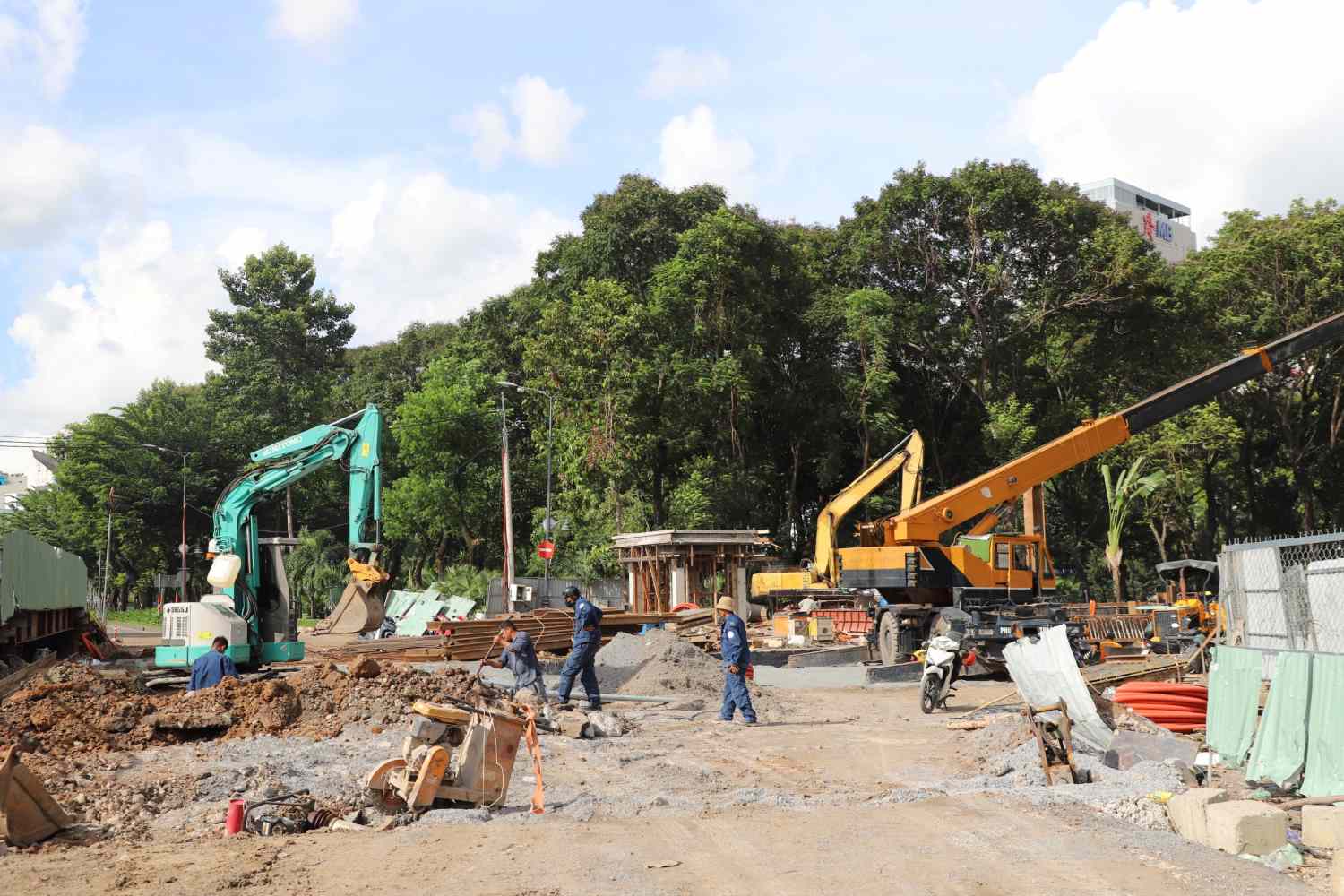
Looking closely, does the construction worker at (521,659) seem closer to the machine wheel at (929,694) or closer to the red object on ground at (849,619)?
the machine wheel at (929,694)

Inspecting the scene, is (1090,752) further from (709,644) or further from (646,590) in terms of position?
(646,590)

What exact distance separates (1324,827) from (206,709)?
11.3 metres

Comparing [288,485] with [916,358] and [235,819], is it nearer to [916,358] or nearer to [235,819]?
[235,819]

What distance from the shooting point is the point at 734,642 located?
14453mm

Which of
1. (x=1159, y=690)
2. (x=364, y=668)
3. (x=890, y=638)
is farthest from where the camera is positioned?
(x=890, y=638)

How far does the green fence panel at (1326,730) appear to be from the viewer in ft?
28.1

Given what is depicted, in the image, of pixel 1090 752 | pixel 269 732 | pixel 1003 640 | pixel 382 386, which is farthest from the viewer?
pixel 382 386

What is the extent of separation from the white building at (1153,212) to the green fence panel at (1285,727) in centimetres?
6316

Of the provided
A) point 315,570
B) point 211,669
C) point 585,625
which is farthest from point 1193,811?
point 315,570

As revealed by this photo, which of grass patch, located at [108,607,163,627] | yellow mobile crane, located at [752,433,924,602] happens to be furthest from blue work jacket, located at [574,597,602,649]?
grass patch, located at [108,607,163,627]

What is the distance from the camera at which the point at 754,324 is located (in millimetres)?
39188

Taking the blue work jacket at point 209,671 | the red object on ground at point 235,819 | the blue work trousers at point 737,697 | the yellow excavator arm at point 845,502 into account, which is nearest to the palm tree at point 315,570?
the yellow excavator arm at point 845,502

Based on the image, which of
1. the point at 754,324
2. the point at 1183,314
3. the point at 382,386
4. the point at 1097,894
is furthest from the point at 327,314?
the point at 1097,894

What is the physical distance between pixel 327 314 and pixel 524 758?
53995 mm
